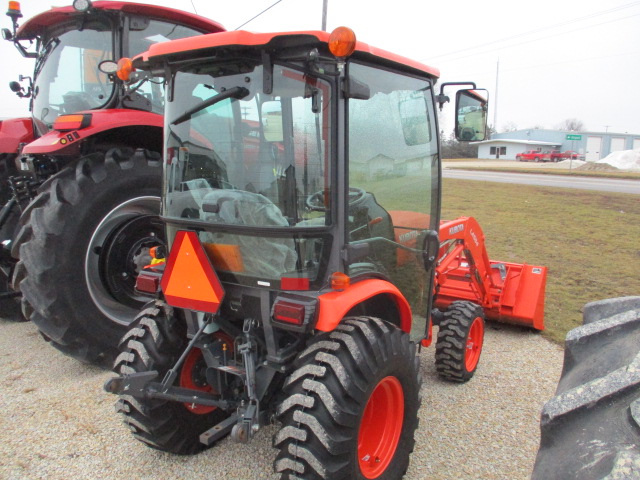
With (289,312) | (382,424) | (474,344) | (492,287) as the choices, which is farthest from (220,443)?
(492,287)

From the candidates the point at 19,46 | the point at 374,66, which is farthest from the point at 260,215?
the point at 19,46

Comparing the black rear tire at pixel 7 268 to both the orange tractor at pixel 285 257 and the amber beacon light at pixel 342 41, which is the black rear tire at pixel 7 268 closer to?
the orange tractor at pixel 285 257

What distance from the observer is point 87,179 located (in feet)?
12.2

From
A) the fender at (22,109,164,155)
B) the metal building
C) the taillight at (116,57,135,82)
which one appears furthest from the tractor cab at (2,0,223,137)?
the metal building

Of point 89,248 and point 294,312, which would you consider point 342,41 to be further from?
point 89,248

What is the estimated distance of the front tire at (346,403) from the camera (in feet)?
6.88

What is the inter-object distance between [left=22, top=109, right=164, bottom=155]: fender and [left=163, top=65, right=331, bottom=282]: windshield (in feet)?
5.17

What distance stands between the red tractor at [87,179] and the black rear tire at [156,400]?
1.15 metres

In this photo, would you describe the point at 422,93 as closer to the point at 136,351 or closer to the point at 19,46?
the point at 136,351

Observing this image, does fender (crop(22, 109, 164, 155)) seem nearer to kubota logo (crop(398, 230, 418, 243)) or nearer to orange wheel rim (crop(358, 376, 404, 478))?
kubota logo (crop(398, 230, 418, 243))

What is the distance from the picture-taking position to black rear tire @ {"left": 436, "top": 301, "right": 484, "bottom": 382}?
363 centimetres

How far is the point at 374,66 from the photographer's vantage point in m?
2.61

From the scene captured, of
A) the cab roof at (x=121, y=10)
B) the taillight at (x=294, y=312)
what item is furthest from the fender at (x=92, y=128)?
the taillight at (x=294, y=312)

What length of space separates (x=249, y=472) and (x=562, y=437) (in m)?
1.91
